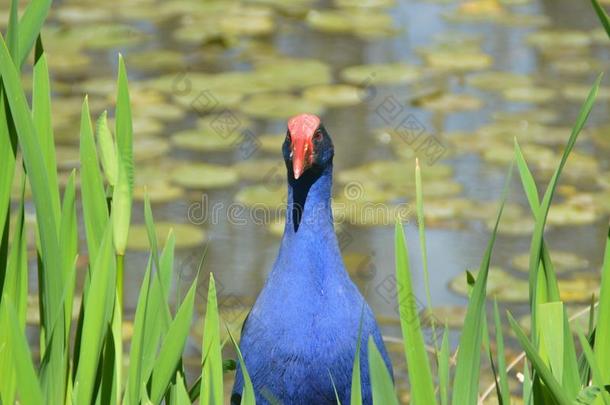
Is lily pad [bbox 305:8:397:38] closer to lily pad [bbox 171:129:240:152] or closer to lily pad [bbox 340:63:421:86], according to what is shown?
lily pad [bbox 340:63:421:86]

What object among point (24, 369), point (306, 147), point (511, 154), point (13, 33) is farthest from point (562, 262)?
point (24, 369)

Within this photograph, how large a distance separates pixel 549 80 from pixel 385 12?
0.96 metres

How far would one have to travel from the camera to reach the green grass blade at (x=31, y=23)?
5.39 ft

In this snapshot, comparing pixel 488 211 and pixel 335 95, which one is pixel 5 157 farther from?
pixel 335 95

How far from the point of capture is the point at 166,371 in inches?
62.3

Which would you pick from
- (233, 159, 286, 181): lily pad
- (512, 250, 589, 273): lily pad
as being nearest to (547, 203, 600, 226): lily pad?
(512, 250, 589, 273): lily pad

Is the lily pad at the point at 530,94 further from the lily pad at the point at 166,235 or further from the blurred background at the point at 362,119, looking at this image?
the lily pad at the point at 166,235

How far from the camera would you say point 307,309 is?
2092mm

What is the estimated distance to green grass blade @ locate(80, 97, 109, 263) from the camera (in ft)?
5.51

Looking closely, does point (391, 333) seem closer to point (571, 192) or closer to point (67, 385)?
point (571, 192)

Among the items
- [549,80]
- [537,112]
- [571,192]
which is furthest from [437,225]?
[549,80]

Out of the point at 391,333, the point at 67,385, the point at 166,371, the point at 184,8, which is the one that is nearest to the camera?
the point at 166,371

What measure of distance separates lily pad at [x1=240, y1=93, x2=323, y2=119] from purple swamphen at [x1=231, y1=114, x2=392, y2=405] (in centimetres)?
229

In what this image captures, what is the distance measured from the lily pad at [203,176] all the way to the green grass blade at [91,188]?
2306mm
